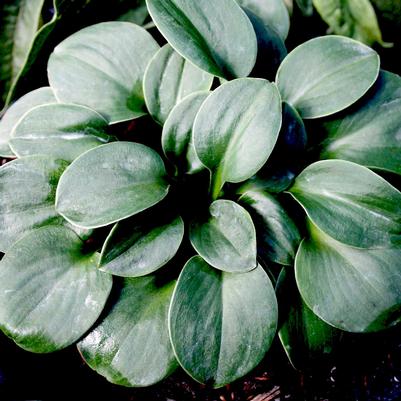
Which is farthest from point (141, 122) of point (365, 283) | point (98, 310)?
point (365, 283)

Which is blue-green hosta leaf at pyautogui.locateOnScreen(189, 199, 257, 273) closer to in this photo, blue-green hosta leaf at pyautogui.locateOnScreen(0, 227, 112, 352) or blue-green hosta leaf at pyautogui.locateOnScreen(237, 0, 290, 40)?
blue-green hosta leaf at pyautogui.locateOnScreen(0, 227, 112, 352)

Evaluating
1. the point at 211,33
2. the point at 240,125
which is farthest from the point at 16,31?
the point at 240,125

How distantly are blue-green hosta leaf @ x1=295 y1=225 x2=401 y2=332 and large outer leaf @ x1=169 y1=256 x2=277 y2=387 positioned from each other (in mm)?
69

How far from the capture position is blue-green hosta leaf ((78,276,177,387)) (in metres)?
0.70

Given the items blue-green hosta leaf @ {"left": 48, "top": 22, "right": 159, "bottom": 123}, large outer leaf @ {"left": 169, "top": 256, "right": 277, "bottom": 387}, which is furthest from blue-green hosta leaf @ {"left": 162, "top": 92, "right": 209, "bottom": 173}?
large outer leaf @ {"left": 169, "top": 256, "right": 277, "bottom": 387}

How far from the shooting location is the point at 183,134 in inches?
31.7

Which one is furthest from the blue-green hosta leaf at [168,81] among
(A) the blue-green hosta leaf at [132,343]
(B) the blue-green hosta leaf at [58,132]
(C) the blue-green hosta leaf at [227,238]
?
(A) the blue-green hosta leaf at [132,343]

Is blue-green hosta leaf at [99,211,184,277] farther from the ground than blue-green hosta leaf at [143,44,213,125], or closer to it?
closer to it

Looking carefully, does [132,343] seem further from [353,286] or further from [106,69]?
[106,69]

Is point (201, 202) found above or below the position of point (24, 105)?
below

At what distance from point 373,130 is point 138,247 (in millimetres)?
462

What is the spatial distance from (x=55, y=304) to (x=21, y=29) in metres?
0.65

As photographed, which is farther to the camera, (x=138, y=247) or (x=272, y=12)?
(x=272, y=12)

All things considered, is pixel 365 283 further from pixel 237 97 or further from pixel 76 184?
pixel 76 184
